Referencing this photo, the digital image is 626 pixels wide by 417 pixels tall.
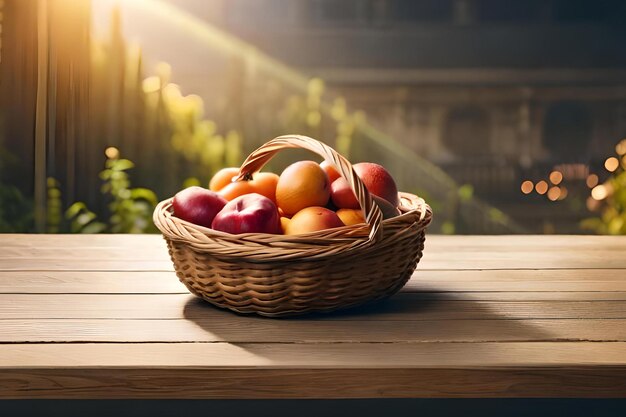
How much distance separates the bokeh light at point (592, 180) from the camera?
3820 mm

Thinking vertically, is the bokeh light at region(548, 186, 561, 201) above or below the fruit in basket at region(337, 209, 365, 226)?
below

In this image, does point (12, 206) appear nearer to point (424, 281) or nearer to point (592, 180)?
point (424, 281)

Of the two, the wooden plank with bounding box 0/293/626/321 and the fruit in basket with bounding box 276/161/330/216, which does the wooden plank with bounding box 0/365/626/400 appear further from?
the fruit in basket with bounding box 276/161/330/216

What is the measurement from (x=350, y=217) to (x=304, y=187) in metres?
0.08

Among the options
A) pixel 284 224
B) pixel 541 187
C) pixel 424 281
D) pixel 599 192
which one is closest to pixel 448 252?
pixel 424 281

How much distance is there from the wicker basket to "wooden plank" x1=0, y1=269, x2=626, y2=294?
20 centimetres

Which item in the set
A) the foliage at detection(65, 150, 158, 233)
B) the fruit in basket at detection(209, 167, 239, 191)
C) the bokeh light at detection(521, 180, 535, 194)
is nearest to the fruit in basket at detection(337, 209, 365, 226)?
the fruit in basket at detection(209, 167, 239, 191)

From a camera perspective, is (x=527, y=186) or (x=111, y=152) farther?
(x=527, y=186)

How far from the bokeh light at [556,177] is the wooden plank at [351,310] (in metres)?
2.63

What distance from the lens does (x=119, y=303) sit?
4.33ft

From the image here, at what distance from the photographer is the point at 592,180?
12.6ft

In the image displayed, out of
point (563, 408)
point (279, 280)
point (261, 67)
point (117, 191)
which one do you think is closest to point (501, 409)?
point (563, 408)

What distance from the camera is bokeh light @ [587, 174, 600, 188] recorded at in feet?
12.5

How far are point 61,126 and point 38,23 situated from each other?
0.38 m
